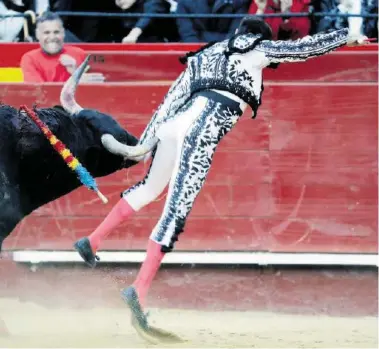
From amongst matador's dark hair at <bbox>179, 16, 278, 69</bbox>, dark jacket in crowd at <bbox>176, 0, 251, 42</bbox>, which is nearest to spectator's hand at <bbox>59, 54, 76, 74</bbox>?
dark jacket in crowd at <bbox>176, 0, 251, 42</bbox>

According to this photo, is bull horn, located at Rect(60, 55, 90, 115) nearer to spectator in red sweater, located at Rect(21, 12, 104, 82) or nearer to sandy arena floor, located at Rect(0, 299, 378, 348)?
sandy arena floor, located at Rect(0, 299, 378, 348)

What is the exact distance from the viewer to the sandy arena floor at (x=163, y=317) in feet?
20.3

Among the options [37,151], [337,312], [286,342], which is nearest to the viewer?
[37,151]

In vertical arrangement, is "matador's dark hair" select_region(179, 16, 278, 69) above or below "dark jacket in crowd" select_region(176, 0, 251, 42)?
above

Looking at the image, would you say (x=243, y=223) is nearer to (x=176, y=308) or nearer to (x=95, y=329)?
(x=176, y=308)

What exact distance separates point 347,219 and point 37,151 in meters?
2.22

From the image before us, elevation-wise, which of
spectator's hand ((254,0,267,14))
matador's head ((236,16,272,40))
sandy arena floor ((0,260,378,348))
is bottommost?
sandy arena floor ((0,260,378,348))

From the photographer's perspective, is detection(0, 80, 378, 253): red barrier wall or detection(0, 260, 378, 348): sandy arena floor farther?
detection(0, 80, 378, 253): red barrier wall

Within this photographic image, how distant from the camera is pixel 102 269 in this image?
24.3 ft

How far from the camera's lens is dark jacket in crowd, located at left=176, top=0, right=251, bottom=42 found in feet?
25.8

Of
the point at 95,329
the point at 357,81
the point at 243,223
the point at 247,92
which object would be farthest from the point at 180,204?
the point at 357,81

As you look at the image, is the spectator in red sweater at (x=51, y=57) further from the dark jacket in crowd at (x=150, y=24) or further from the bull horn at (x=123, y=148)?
the bull horn at (x=123, y=148)

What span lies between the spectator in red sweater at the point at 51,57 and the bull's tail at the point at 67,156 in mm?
1576

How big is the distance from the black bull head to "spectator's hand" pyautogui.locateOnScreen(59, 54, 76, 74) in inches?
53.2
